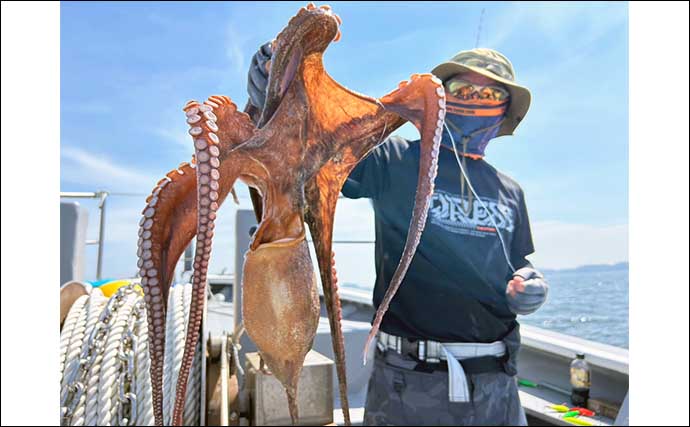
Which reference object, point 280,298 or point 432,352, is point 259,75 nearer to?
point 280,298

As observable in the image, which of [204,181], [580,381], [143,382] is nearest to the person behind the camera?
[204,181]

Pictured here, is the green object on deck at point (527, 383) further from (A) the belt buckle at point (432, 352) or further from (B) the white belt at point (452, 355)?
(A) the belt buckle at point (432, 352)

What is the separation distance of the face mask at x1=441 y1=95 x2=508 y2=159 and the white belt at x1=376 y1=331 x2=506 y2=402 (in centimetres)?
76

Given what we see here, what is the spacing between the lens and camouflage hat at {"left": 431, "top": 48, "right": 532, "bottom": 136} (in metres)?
2.05

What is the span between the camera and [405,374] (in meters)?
2.03

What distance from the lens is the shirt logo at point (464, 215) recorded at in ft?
6.58

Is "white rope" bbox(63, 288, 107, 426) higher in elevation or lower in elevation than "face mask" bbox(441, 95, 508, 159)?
lower

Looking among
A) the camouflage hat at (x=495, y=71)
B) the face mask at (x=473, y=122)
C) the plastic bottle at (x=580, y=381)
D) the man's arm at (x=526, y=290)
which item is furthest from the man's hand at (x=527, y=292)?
the plastic bottle at (x=580, y=381)

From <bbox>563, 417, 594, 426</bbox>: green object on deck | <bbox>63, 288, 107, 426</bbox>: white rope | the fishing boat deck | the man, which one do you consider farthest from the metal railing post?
<bbox>563, 417, 594, 426</bbox>: green object on deck

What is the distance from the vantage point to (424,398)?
2014mm

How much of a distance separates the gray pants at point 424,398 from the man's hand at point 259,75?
150 cm

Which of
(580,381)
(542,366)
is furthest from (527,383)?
(580,381)

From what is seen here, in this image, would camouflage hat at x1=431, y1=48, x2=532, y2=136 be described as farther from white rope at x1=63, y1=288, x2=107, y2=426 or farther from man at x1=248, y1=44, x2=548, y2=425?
white rope at x1=63, y1=288, x2=107, y2=426

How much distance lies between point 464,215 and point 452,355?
1.69 ft
